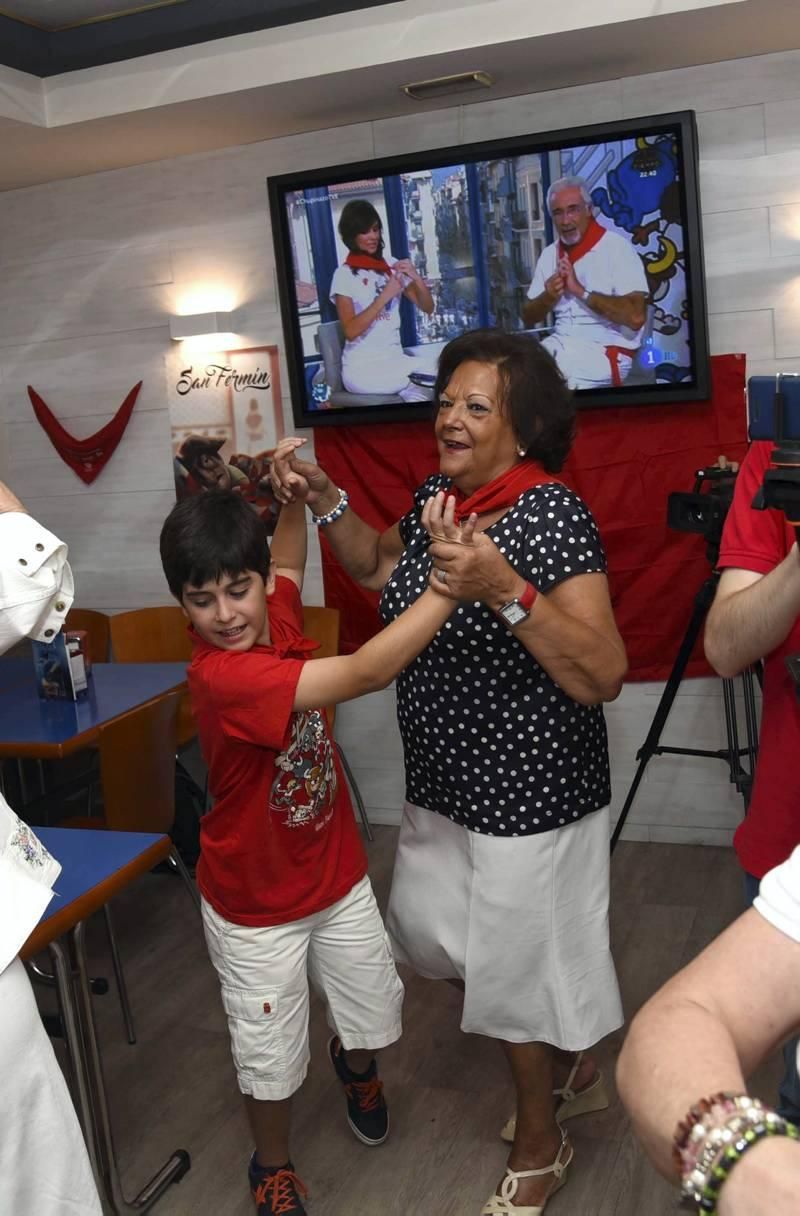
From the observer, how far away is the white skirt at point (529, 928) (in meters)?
2.13

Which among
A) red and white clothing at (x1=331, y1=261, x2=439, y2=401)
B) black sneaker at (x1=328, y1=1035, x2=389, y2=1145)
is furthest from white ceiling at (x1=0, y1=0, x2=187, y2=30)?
black sneaker at (x1=328, y1=1035, x2=389, y2=1145)

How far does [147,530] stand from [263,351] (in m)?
0.88

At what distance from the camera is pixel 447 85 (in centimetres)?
366

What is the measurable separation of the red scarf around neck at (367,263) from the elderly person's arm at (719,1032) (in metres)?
3.30

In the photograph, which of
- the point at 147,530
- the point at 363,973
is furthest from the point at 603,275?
the point at 363,973

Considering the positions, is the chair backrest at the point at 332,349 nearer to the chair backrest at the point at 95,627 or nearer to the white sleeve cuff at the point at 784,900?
the chair backrest at the point at 95,627

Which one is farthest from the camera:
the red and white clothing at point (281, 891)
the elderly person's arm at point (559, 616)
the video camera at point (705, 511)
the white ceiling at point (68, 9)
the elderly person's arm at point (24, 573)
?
the white ceiling at point (68, 9)

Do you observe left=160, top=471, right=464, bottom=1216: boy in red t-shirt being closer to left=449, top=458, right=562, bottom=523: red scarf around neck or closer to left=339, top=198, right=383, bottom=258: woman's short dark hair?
left=449, top=458, right=562, bottom=523: red scarf around neck

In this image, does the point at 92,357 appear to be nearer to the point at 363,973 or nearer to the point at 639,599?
the point at 639,599

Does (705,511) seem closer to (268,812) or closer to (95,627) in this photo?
(268,812)

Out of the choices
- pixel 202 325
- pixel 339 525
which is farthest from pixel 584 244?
pixel 339 525

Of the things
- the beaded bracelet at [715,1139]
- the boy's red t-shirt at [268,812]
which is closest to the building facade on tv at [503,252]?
the boy's red t-shirt at [268,812]

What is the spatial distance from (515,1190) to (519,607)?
44.3 inches

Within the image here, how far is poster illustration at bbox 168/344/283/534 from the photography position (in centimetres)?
Answer: 441
